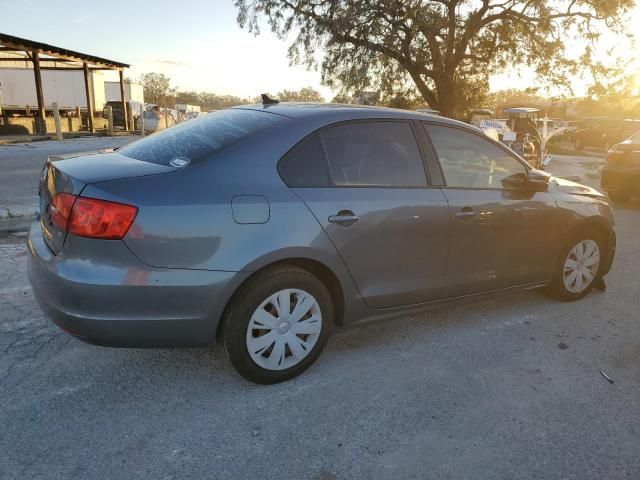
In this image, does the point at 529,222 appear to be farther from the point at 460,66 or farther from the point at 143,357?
the point at 460,66

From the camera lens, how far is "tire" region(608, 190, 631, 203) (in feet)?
29.7

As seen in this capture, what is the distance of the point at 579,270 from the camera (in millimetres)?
4297

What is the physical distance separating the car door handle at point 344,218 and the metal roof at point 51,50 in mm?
19055

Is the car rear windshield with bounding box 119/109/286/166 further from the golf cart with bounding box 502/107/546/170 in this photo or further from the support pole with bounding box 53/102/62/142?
the support pole with bounding box 53/102/62/142

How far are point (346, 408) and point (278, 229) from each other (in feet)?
3.43

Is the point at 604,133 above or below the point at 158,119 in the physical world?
below

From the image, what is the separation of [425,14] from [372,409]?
18.2 m

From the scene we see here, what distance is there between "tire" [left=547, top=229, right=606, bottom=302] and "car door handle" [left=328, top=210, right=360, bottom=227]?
2.18m

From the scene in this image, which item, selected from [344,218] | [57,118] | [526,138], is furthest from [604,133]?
[344,218]

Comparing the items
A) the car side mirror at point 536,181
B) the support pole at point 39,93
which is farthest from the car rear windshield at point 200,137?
the support pole at point 39,93

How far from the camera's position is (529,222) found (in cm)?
377

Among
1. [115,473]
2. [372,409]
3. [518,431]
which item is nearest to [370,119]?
[372,409]

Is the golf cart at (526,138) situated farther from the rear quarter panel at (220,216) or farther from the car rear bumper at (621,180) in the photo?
the rear quarter panel at (220,216)

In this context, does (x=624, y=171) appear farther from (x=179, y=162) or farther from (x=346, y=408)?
(x=179, y=162)
